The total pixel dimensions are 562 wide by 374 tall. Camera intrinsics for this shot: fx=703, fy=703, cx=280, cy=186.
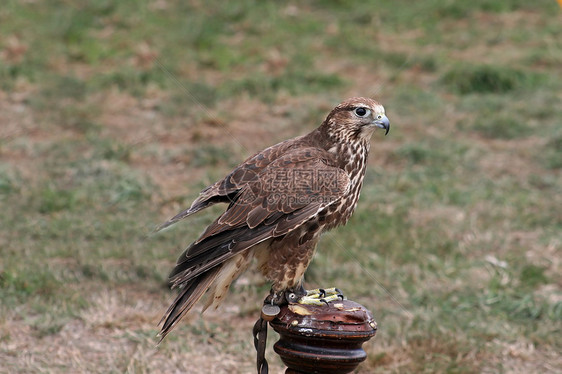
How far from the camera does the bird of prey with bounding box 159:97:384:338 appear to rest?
321cm

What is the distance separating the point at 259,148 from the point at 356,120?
4.58 metres

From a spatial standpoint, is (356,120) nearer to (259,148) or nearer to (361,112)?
(361,112)

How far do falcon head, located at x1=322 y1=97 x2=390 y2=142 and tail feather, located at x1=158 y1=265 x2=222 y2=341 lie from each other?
87 centimetres

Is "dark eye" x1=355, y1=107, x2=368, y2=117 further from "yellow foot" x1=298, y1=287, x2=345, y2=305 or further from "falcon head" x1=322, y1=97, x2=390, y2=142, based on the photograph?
"yellow foot" x1=298, y1=287, x2=345, y2=305

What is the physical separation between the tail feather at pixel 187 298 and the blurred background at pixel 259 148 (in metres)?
1.07

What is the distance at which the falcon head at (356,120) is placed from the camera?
3.34 meters

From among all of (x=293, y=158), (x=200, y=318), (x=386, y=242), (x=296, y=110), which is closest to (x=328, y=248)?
(x=386, y=242)

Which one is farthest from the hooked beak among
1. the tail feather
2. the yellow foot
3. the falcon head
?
the tail feather

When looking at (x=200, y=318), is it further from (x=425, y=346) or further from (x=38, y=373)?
(x=425, y=346)

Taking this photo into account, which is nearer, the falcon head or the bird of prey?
the bird of prey

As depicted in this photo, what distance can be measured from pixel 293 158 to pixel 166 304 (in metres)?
2.10

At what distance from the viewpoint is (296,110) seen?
8.70 metres

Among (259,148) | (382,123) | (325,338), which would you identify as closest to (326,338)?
(325,338)

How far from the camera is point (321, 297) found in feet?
10.3
